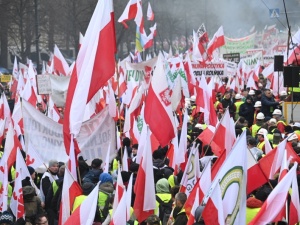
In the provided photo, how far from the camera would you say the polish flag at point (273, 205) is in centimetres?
850

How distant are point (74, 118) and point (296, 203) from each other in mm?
2303

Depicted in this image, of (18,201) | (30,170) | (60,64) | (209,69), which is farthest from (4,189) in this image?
(209,69)

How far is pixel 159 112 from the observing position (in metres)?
12.5

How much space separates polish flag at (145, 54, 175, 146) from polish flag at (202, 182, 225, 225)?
13.7 feet

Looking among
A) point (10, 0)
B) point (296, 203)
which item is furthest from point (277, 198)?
point (10, 0)

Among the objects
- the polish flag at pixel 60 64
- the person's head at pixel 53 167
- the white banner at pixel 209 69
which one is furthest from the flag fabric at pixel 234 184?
the white banner at pixel 209 69

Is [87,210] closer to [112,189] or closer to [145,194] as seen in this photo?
[145,194]

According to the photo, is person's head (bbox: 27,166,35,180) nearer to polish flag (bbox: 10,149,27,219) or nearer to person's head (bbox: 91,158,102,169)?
person's head (bbox: 91,158,102,169)

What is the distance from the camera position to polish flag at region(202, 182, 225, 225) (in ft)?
26.0

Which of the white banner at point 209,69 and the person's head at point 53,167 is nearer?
the person's head at point 53,167

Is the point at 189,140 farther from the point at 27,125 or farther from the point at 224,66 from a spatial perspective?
the point at 224,66

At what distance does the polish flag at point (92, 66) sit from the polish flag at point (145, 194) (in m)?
0.79

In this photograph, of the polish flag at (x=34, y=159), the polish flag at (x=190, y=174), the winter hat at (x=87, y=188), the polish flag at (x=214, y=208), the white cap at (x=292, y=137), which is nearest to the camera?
the polish flag at (x=214, y=208)

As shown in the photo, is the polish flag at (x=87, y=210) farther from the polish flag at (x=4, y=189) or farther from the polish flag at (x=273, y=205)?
the polish flag at (x=4, y=189)
